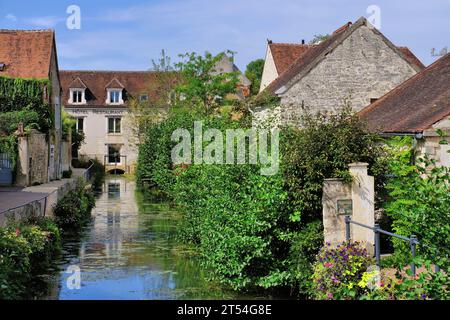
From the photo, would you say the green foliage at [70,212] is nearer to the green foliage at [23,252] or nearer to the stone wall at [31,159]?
the green foliage at [23,252]

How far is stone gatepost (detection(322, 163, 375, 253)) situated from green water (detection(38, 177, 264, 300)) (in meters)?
2.46

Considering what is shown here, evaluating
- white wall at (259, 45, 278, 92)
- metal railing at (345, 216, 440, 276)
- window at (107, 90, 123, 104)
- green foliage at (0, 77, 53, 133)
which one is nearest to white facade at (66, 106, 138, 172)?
window at (107, 90, 123, 104)

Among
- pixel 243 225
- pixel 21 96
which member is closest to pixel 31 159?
pixel 21 96

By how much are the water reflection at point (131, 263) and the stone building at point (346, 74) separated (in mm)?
7546

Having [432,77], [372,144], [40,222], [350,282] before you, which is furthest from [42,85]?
[350,282]

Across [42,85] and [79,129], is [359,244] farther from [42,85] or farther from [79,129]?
[79,129]

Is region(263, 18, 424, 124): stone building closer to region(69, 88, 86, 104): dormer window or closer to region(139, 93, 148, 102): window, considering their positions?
region(139, 93, 148, 102): window

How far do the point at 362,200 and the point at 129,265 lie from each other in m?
7.22

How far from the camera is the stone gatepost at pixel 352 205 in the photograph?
38.9 feet

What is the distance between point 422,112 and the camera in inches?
671

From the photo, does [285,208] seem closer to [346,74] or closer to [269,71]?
[346,74]

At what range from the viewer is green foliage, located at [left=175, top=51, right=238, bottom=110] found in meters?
39.1

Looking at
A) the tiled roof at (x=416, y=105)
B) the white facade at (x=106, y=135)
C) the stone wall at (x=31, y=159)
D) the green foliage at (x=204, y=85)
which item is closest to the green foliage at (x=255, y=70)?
the white facade at (x=106, y=135)
